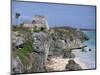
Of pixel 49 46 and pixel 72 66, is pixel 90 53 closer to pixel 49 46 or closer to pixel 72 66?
pixel 72 66

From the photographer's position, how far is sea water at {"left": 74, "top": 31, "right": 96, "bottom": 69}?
2.52 meters

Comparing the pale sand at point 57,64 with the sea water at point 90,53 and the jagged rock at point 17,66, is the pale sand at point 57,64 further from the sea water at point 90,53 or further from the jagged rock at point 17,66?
the jagged rock at point 17,66

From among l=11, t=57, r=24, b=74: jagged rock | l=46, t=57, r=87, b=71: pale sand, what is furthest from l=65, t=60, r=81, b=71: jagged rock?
l=11, t=57, r=24, b=74: jagged rock

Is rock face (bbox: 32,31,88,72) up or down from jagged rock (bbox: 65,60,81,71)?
up

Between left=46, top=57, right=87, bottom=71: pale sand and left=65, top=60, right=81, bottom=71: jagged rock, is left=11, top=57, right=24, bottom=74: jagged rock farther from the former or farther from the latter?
left=65, top=60, right=81, bottom=71: jagged rock

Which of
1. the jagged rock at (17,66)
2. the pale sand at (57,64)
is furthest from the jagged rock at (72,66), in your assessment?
the jagged rock at (17,66)

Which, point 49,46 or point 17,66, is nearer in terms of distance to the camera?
point 17,66

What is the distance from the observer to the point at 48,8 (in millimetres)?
2393

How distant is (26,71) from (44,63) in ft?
0.72

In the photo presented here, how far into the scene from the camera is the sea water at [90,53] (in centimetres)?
252

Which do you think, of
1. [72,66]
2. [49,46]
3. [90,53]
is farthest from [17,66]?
[90,53]

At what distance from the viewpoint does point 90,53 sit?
256 cm
